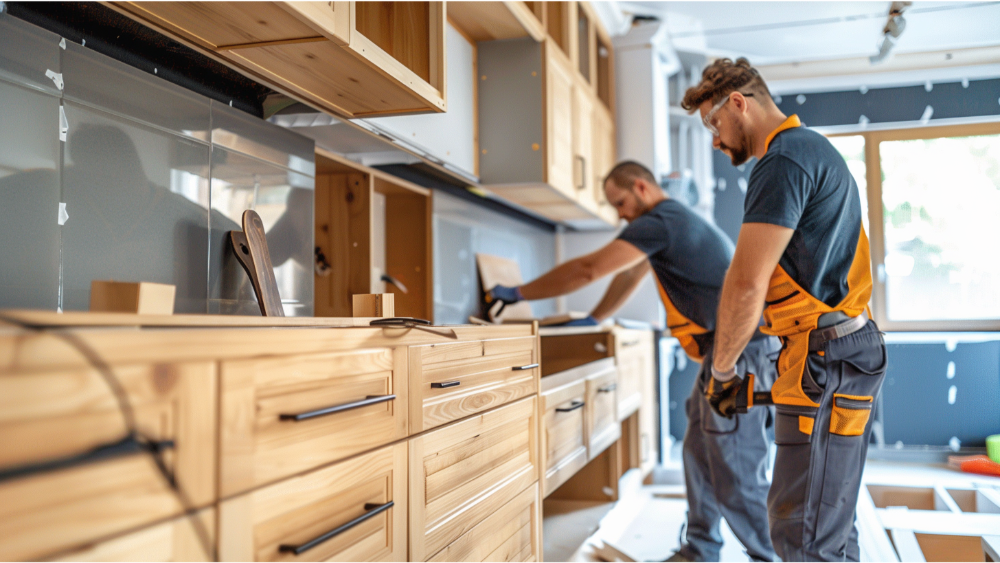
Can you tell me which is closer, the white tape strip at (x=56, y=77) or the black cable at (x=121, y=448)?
the black cable at (x=121, y=448)

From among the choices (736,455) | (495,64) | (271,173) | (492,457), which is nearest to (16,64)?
(271,173)

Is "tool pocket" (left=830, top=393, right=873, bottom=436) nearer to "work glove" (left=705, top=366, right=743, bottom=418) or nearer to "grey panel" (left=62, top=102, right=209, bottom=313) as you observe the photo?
"work glove" (left=705, top=366, right=743, bottom=418)

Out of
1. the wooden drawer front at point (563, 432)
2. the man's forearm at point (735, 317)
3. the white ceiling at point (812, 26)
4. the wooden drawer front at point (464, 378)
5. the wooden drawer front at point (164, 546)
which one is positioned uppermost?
the white ceiling at point (812, 26)

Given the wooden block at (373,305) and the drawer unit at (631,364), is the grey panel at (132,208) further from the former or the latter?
the drawer unit at (631,364)

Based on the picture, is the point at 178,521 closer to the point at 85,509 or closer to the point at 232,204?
the point at 85,509

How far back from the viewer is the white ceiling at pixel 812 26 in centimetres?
362

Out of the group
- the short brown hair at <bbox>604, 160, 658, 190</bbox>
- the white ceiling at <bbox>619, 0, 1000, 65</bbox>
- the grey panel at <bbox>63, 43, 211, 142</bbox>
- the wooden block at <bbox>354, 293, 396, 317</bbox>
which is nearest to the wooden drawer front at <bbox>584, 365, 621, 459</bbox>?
the short brown hair at <bbox>604, 160, 658, 190</bbox>

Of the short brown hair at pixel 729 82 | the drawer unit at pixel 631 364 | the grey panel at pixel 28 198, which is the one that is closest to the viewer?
the grey panel at pixel 28 198

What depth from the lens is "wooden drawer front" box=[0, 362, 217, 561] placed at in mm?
557

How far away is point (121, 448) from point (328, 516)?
0.36 meters

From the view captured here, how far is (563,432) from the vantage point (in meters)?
2.12

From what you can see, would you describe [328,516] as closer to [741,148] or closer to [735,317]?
[735,317]

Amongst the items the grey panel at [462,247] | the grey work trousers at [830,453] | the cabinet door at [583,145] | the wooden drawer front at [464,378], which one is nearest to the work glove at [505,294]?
the grey panel at [462,247]

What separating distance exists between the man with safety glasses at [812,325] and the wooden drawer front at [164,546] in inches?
45.3
